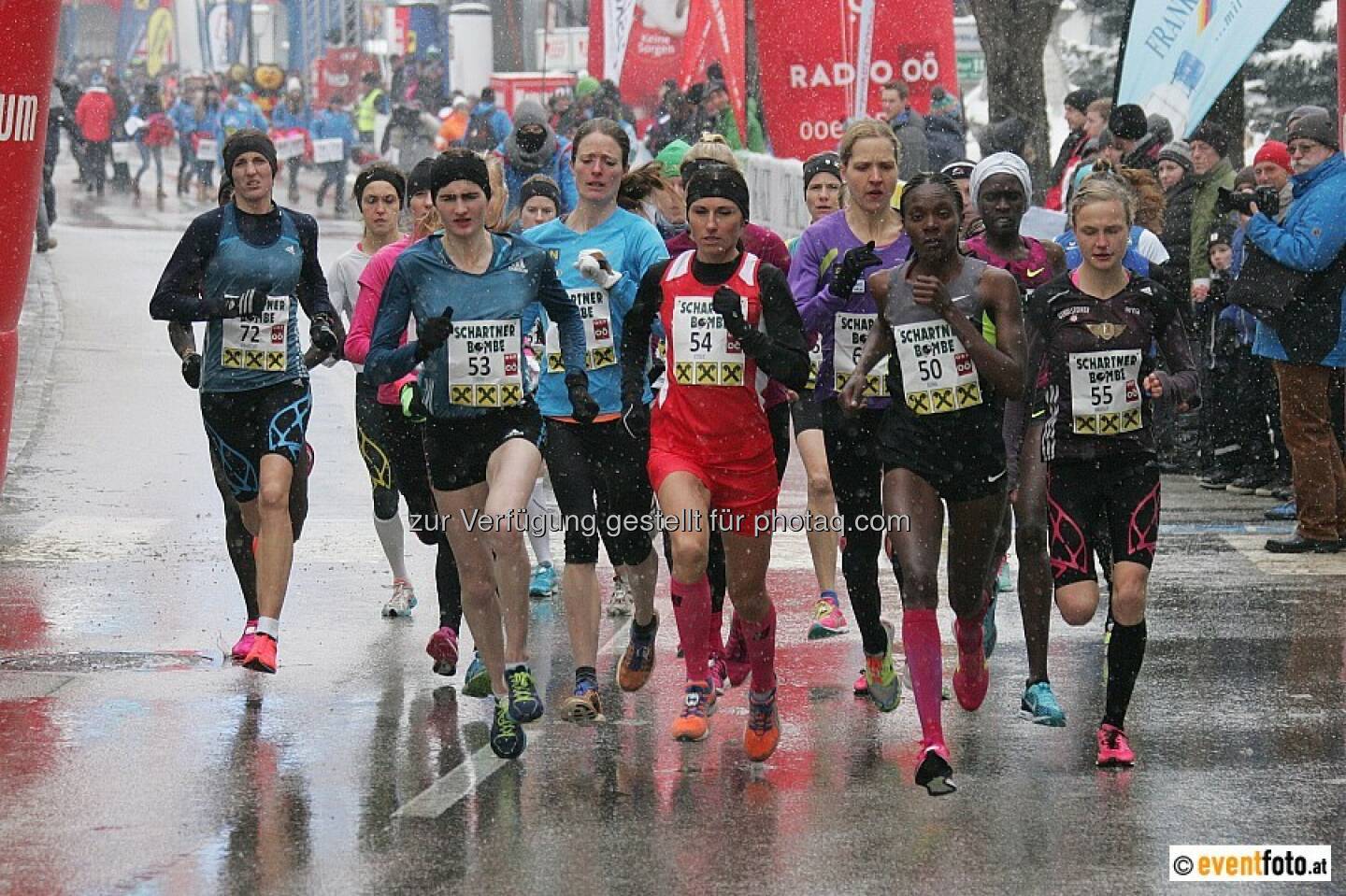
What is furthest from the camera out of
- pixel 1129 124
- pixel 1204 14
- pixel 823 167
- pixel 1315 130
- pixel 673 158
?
pixel 1204 14

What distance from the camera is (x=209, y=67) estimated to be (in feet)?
209

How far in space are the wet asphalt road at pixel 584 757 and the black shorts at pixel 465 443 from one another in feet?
3.00

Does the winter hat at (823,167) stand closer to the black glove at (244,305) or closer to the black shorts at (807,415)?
the black shorts at (807,415)

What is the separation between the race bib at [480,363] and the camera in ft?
24.3

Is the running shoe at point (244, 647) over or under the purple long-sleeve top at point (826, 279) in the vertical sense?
under

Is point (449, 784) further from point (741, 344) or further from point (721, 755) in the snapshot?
point (741, 344)

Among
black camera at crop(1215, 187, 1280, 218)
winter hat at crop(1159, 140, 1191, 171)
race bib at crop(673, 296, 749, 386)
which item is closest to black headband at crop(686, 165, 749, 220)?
race bib at crop(673, 296, 749, 386)

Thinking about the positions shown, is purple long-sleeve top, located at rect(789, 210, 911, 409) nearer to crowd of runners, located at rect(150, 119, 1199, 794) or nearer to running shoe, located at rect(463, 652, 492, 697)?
crowd of runners, located at rect(150, 119, 1199, 794)

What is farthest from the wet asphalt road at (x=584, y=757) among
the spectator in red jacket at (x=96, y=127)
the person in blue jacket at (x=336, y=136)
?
the spectator in red jacket at (x=96, y=127)

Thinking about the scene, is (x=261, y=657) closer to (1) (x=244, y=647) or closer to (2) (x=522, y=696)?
(1) (x=244, y=647)

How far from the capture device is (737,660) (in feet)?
27.1

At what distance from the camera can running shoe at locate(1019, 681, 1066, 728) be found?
7.66 meters

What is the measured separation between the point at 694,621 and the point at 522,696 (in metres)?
0.63

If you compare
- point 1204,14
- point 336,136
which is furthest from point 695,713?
point 336,136
